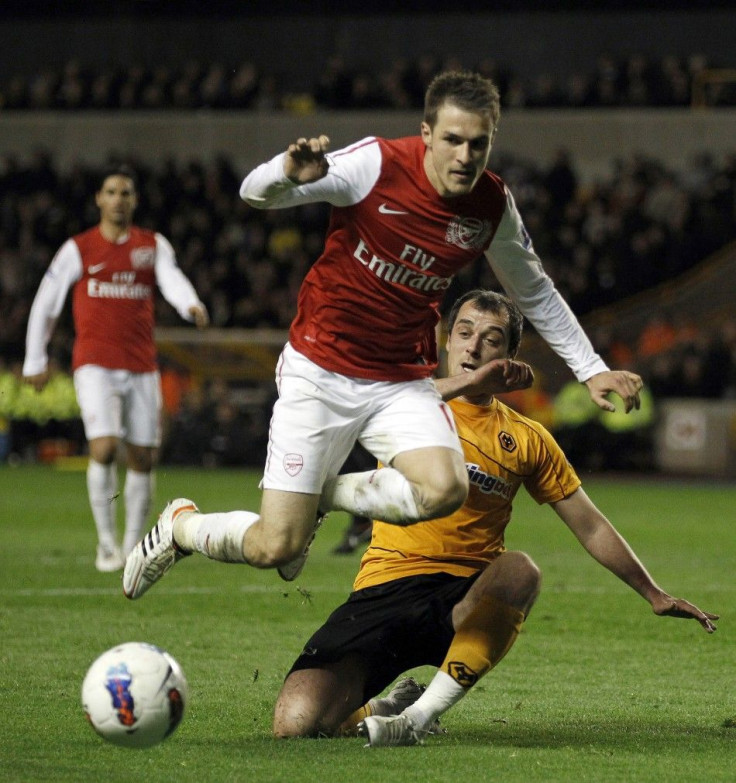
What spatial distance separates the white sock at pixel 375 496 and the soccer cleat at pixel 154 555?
578 mm

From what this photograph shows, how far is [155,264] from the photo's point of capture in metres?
9.64

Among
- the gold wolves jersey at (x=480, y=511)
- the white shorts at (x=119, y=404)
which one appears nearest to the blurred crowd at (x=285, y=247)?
the white shorts at (x=119, y=404)

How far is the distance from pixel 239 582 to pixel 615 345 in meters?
12.7

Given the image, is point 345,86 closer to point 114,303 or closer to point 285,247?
point 285,247

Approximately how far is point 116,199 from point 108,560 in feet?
7.63

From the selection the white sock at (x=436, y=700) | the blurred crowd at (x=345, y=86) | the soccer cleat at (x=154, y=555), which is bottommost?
the white sock at (x=436, y=700)

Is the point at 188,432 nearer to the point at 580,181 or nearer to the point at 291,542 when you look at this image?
the point at 580,181

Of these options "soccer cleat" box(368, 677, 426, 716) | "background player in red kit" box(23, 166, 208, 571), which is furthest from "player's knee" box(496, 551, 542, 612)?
"background player in red kit" box(23, 166, 208, 571)

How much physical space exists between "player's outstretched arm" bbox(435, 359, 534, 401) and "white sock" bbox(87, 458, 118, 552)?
4.70 meters

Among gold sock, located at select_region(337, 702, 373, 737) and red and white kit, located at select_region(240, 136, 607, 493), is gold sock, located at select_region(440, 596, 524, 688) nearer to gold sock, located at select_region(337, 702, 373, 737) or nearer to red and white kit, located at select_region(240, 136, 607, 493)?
gold sock, located at select_region(337, 702, 373, 737)

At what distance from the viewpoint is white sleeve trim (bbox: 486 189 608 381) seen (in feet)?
16.9

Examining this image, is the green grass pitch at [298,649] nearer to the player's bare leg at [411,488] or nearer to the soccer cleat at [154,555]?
the soccer cleat at [154,555]

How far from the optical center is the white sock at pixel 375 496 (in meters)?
4.67

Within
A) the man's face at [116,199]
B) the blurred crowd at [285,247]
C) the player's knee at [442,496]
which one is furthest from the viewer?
the blurred crowd at [285,247]
